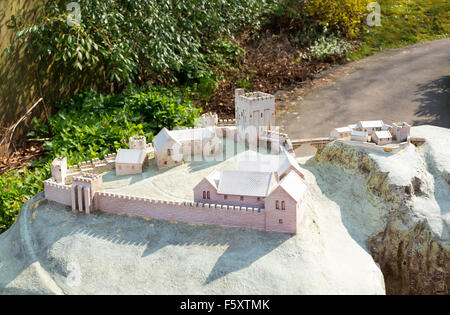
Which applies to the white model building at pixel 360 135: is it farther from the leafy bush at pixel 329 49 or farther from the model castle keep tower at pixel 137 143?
the leafy bush at pixel 329 49

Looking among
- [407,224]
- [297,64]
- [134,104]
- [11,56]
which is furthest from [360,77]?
[11,56]

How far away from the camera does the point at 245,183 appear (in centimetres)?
1361

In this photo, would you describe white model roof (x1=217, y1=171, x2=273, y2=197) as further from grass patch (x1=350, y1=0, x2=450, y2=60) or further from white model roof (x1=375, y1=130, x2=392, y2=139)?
grass patch (x1=350, y1=0, x2=450, y2=60)

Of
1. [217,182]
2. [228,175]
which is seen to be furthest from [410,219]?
[217,182]

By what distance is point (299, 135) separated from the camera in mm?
23312

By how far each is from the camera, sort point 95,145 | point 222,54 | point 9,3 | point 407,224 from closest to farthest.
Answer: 1. point 407,224
2. point 95,145
3. point 9,3
4. point 222,54

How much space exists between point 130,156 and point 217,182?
3.79 meters

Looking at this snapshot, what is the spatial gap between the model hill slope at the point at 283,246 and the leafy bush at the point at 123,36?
8853 mm

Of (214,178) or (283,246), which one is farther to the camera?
(214,178)

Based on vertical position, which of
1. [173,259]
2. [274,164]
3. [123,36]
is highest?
[123,36]

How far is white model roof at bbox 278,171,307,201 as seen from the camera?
1286 cm

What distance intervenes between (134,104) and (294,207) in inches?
483

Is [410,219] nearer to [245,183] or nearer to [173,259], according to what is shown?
[245,183]

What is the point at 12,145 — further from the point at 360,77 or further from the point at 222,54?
the point at 360,77
